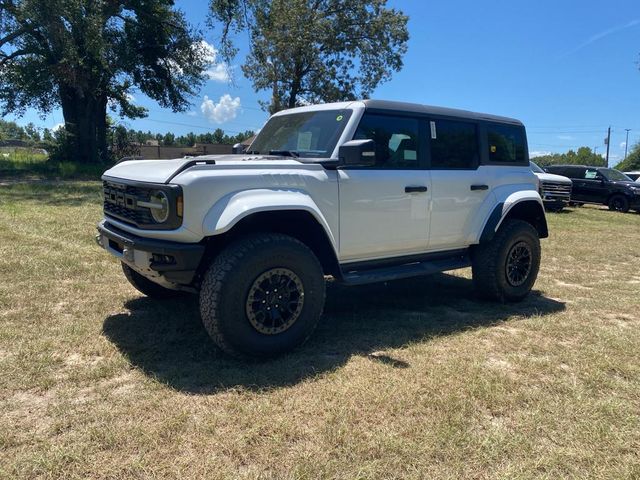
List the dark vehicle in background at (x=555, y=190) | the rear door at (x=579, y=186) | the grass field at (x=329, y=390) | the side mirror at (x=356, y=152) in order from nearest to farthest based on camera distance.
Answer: the grass field at (x=329, y=390) → the side mirror at (x=356, y=152) → the dark vehicle in background at (x=555, y=190) → the rear door at (x=579, y=186)

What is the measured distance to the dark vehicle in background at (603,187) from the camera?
18203mm

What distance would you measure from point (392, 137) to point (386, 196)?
587 mm

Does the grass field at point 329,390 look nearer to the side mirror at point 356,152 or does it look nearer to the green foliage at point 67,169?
the side mirror at point 356,152

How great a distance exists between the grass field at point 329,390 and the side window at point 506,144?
1615 mm

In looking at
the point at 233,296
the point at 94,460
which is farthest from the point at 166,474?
the point at 233,296

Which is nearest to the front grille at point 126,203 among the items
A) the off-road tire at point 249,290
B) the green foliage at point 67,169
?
the off-road tire at point 249,290

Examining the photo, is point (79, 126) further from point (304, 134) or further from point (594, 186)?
point (304, 134)

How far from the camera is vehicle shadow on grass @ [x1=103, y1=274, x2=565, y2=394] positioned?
3.44m

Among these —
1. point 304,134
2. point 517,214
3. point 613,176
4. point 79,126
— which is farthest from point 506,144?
point 79,126

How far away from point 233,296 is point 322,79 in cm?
2664

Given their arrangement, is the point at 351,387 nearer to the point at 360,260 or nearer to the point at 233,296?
the point at 233,296

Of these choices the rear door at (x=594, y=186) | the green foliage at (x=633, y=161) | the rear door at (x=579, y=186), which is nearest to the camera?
the rear door at (x=594, y=186)

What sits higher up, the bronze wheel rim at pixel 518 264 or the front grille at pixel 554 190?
the front grille at pixel 554 190

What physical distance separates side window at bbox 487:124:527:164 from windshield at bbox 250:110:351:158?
6.41ft
